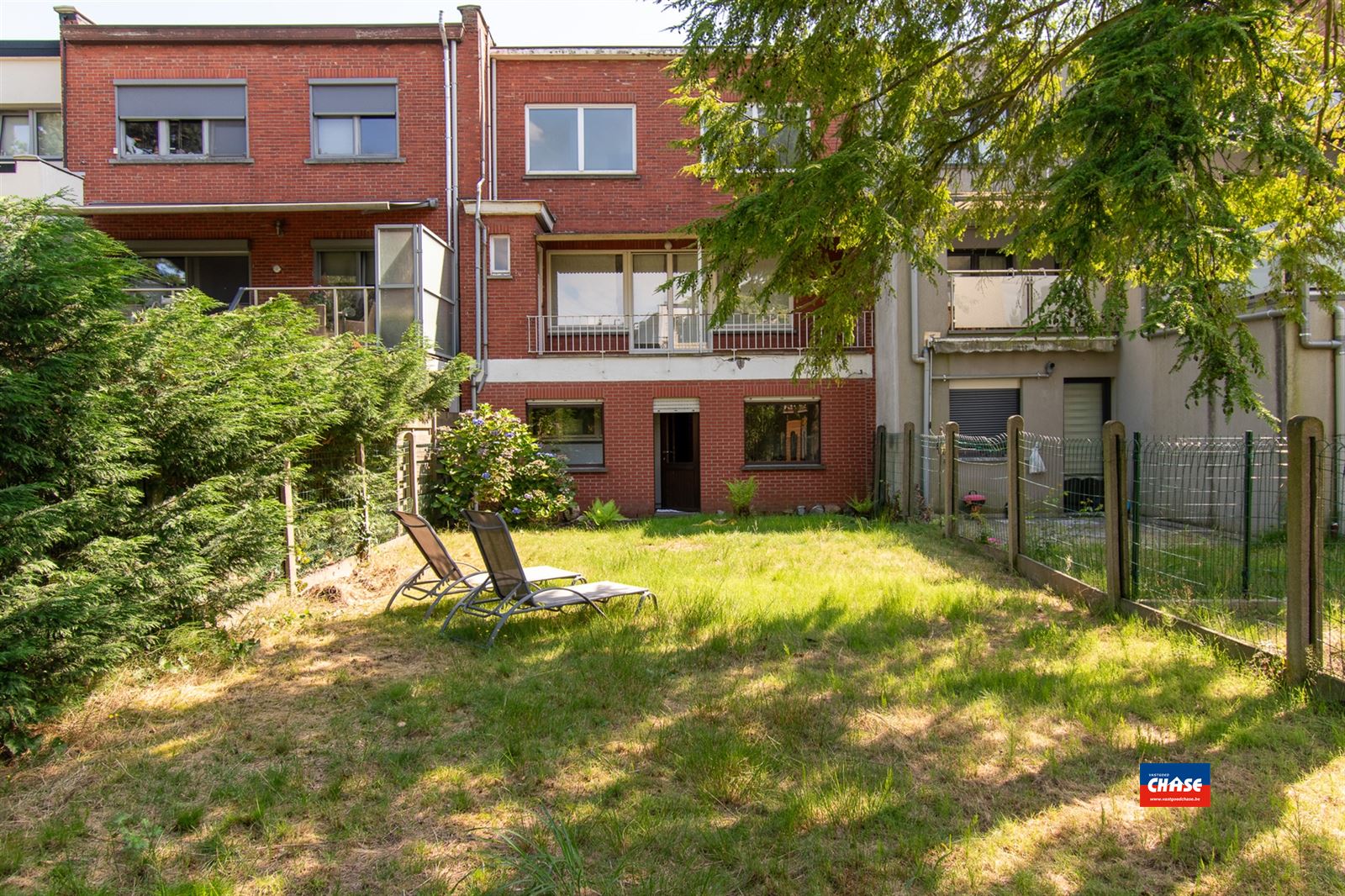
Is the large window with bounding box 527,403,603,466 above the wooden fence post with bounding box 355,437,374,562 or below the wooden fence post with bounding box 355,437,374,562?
above

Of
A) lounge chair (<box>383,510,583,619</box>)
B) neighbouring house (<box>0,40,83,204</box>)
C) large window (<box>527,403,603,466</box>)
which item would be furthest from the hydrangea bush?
neighbouring house (<box>0,40,83,204</box>)

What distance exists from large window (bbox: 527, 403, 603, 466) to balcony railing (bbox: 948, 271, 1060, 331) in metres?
6.72

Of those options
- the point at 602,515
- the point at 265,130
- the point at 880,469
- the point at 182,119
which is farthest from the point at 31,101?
the point at 880,469

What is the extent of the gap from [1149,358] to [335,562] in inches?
502

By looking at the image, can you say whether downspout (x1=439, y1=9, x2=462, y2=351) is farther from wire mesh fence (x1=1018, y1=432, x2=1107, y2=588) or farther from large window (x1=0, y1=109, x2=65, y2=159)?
wire mesh fence (x1=1018, y1=432, x2=1107, y2=588)

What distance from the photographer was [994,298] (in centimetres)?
1455

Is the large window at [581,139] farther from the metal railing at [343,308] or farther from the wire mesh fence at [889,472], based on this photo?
the wire mesh fence at [889,472]

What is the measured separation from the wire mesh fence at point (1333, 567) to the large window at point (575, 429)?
1155cm

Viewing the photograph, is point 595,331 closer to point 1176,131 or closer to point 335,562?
point 335,562

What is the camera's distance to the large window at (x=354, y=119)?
1586 centimetres

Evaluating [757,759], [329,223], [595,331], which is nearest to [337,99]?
[329,223]

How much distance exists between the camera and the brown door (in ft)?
55.2

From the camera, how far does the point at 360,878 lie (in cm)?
301

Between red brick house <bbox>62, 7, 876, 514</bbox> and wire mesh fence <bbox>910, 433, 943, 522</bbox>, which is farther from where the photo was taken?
red brick house <bbox>62, 7, 876, 514</bbox>
